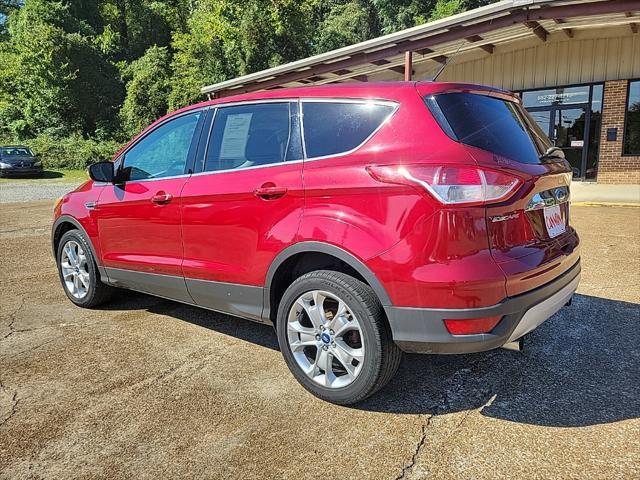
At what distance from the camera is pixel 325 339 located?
287 cm

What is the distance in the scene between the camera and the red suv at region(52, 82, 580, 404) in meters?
2.47

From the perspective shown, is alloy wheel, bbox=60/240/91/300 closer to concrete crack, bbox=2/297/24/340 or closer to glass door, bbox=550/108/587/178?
concrete crack, bbox=2/297/24/340

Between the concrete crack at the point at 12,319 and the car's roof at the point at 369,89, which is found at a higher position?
the car's roof at the point at 369,89

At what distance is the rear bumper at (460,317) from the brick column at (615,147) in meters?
12.8

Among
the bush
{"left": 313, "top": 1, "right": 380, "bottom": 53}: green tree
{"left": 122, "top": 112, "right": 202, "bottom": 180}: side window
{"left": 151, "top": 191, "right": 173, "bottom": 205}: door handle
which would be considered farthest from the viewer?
{"left": 313, "top": 1, "right": 380, "bottom": 53}: green tree

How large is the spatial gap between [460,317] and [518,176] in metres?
0.79

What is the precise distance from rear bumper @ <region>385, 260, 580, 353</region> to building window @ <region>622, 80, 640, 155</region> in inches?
508

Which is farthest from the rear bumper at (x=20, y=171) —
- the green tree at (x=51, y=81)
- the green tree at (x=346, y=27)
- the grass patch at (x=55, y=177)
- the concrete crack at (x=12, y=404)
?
the concrete crack at (x=12, y=404)

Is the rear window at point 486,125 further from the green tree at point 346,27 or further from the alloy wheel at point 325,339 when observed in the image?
the green tree at point 346,27

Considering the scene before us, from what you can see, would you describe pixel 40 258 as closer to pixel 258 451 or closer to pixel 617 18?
pixel 258 451

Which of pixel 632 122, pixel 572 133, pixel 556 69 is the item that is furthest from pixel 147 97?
pixel 632 122

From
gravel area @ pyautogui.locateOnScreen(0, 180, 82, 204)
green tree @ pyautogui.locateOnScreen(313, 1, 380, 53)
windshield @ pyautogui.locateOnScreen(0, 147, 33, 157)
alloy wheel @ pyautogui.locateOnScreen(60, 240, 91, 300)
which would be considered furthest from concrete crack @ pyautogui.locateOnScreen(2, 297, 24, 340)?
green tree @ pyautogui.locateOnScreen(313, 1, 380, 53)

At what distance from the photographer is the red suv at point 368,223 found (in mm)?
2467

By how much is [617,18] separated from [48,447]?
1244 cm
